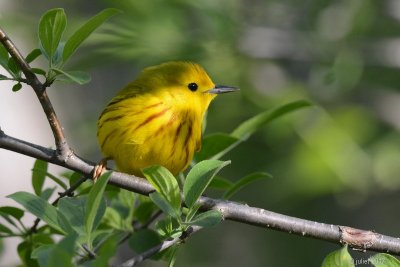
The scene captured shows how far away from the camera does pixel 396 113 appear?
16.1 feet

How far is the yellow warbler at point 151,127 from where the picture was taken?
96.7 inches

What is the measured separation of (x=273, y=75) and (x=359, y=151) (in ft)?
2.77

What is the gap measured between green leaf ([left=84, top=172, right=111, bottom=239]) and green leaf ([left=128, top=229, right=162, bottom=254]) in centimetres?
67

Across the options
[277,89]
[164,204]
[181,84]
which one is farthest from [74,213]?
[277,89]

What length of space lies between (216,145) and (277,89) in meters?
2.56

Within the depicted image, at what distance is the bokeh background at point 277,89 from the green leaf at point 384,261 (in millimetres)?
2501

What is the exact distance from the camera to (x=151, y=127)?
2494 mm

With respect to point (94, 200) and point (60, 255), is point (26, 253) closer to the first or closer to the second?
point (94, 200)

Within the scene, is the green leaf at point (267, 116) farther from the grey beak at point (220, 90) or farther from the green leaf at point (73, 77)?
the green leaf at point (73, 77)

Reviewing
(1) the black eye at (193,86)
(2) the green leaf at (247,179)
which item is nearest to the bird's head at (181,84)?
(1) the black eye at (193,86)

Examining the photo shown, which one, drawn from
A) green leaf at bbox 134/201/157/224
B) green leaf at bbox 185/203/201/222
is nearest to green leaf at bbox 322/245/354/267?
green leaf at bbox 185/203/201/222

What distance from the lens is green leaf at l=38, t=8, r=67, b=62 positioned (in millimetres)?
1752

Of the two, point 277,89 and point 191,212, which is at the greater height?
point 191,212

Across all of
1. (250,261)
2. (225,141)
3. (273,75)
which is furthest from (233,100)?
(225,141)
